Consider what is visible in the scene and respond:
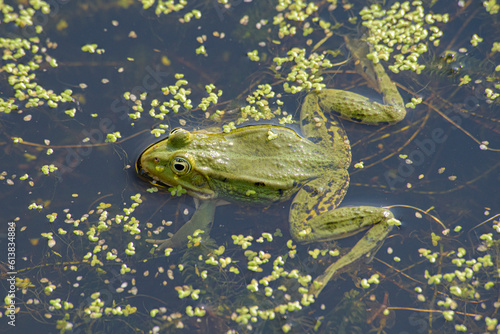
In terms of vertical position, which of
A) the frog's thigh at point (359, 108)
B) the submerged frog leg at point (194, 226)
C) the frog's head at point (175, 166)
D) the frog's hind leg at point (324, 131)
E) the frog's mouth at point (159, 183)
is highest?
the frog's thigh at point (359, 108)

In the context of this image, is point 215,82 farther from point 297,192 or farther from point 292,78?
point 297,192

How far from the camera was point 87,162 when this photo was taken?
426cm

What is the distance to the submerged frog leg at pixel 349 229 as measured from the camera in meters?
3.84

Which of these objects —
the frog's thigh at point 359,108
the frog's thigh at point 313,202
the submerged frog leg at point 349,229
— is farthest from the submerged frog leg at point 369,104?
the submerged frog leg at point 349,229

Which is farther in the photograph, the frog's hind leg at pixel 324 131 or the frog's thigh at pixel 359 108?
the frog's thigh at pixel 359 108

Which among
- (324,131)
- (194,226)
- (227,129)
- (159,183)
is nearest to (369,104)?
(324,131)

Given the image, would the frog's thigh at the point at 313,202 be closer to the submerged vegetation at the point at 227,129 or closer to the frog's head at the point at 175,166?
the submerged vegetation at the point at 227,129

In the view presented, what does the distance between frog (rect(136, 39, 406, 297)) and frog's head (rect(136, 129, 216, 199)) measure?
1cm

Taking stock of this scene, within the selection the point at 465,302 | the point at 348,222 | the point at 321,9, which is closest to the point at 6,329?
the point at 348,222

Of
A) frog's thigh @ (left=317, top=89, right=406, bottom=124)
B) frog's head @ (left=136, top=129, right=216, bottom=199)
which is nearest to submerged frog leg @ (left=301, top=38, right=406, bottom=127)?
frog's thigh @ (left=317, top=89, right=406, bottom=124)

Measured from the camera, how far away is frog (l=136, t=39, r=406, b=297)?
3867 mm

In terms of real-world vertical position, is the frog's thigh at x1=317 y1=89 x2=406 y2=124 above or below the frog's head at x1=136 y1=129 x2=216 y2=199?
above

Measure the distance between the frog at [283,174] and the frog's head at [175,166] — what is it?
0.01 m

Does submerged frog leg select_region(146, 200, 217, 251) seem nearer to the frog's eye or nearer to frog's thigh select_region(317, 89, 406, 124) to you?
the frog's eye
